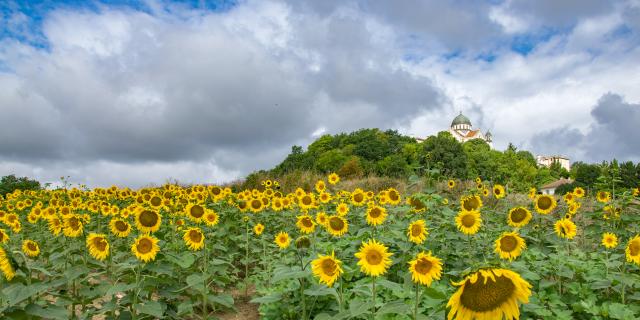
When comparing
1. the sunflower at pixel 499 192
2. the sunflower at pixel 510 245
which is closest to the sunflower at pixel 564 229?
the sunflower at pixel 510 245

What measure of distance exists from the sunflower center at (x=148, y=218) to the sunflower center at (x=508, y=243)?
3200 millimetres

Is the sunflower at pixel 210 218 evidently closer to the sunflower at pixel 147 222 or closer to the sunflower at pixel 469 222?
the sunflower at pixel 147 222

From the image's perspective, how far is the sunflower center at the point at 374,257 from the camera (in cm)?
332

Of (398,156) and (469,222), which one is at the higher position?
(398,156)

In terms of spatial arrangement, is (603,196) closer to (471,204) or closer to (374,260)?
(471,204)

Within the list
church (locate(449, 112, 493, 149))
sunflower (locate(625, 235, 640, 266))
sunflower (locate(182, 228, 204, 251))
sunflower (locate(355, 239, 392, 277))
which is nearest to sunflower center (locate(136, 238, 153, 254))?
sunflower (locate(182, 228, 204, 251))

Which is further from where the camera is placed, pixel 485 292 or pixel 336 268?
pixel 336 268

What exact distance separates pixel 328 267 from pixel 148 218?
1.99 meters

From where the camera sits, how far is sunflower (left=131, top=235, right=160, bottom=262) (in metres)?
3.86

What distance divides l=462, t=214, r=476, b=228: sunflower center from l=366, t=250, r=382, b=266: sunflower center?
1995 mm

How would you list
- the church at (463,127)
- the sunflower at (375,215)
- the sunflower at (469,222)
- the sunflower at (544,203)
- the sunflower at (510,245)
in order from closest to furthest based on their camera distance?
the sunflower at (510,245) → the sunflower at (469,222) → the sunflower at (375,215) → the sunflower at (544,203) → the church at (463,127)

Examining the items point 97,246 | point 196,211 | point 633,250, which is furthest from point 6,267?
point 633,250

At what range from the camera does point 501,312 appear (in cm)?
238

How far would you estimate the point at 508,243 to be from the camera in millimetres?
4109
